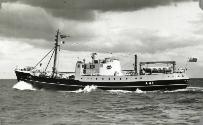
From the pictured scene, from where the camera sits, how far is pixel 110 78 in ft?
154

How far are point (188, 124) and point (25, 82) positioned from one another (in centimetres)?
3949

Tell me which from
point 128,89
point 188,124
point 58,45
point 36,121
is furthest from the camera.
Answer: point 58,45

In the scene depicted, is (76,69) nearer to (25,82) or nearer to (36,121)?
(25,82)

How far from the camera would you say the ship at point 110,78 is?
153 ft

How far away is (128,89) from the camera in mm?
46719

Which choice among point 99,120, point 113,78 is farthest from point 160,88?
point 99,120

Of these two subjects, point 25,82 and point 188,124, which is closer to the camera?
point 188,124

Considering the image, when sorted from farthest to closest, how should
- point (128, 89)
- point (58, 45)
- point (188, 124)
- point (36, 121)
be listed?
1. point (58, 45)
2. point (128, 89)
3. point (36, 121)
4. point (188, 124)

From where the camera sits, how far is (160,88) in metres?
46.8

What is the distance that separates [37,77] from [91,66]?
8487mm

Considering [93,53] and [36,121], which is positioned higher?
[93,53]

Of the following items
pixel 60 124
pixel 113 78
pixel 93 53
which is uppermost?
pixel 93 53

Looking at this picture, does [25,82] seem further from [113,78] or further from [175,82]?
[175,82]

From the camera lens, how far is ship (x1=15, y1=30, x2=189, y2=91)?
4666 centimetres
